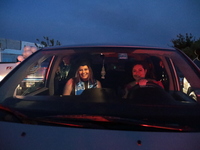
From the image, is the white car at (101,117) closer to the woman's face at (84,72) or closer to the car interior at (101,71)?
the car interior at (101,71)

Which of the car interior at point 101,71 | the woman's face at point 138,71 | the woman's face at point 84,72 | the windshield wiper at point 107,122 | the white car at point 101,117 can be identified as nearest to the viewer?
the white car at point 101,117

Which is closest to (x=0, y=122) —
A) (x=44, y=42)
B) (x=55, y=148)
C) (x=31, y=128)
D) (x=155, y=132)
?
(x=31, y=128)

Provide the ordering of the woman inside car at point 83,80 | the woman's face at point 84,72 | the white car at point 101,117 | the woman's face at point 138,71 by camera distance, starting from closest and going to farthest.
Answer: the white car at point 101,117 → the woman inside car at point 83,80 → the woman's face at point 138,71 → the woman's face at point 84,72

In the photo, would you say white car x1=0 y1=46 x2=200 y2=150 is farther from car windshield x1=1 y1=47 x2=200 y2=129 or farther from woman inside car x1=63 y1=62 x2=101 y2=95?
woman inside car x1=63 y1=62 x2=101 y2=95

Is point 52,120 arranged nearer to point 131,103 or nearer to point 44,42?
point 131,103

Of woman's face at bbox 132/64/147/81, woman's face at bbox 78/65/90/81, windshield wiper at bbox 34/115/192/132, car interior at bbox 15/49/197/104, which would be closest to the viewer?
windshield wiper at bbox 34/115/192/132

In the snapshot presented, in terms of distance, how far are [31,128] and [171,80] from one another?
2.89 meters

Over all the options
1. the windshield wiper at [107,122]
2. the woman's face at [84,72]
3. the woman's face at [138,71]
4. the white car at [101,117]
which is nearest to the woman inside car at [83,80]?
the woman's face at [84,72]

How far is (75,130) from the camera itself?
5.97 ft

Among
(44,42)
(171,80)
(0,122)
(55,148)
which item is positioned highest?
(44,42)

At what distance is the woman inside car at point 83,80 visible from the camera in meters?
3.54

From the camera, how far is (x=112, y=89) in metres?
2.85

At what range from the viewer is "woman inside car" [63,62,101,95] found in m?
3.54

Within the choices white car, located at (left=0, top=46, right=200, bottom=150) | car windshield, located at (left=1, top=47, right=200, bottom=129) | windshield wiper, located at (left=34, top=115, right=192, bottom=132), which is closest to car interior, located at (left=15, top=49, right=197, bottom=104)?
car windshield, located at (left=1, top=47, right=200, bottom=129)
